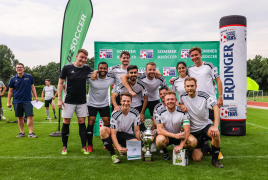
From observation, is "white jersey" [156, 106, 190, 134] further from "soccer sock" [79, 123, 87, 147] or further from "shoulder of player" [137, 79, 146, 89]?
"soccer sock" [79, 123, 87, 147]

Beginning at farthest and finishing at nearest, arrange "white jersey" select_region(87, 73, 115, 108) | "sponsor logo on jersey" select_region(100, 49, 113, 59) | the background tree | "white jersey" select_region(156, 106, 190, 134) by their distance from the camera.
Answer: the background tree → "sponsor logo on jersey" select_region(100, 49, 113, 59) → "white jersey" select_region(87, 73, 115, 108) → "white jersey" select_region(156, 106, 190, 134)

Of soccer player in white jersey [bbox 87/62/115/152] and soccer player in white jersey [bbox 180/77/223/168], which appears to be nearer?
soccer player in white jersey [bbox 180/77/223/168]

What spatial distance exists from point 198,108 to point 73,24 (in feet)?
12.0

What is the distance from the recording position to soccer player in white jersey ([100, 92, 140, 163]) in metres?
3.41

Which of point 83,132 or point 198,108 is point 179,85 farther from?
point 83,132

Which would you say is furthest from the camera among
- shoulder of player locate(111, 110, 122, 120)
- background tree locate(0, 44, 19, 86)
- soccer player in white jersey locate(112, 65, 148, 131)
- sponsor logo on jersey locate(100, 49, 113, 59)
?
background tree locate(0, 44, 19, 86)

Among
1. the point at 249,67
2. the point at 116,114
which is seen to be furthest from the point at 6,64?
the point at 249,67

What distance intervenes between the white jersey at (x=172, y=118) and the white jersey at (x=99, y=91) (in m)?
1.24

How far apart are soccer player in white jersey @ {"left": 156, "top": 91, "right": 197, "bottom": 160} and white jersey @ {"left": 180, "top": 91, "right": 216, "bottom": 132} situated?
0.18 m

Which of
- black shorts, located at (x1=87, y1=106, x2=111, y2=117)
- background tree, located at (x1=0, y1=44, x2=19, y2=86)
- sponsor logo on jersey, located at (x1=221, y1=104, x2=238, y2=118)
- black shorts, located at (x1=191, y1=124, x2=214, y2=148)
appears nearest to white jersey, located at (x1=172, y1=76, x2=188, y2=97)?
black shorts, located at (x1=191, y1=124, x2=214, y2=148)

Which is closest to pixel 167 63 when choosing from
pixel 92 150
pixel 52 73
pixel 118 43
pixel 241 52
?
pixel 118 43

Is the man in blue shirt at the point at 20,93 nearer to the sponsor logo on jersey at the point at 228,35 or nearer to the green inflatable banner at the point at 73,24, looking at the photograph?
the green inflatable banner at the point at 73,24

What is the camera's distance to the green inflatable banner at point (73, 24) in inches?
201

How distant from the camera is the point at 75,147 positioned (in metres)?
4.43
